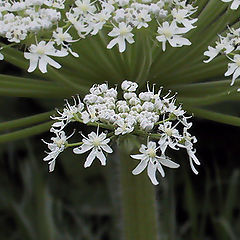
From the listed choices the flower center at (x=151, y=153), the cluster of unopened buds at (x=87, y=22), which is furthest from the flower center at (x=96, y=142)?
the cluster of unopened buds at (x=87, y=22)

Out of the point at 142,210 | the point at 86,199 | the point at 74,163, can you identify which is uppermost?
the point at 74,163

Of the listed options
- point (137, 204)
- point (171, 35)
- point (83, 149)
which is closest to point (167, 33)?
point (171, 35)

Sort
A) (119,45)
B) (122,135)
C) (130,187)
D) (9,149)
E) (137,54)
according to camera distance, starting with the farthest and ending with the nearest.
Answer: (9,149), (130,187), (137,54), (119,45), (122,135)

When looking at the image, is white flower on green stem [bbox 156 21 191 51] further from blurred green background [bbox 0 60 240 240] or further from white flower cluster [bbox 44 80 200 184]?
blurred green background [bbox 0 60 240 240]

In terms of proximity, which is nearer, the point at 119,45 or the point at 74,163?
the point at 119,45

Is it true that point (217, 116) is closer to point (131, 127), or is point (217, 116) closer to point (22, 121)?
point (131, 127)

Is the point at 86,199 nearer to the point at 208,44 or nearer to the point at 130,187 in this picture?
the point at 130,187

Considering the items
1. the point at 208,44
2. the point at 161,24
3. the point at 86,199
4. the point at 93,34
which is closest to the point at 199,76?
the point at 208,44
